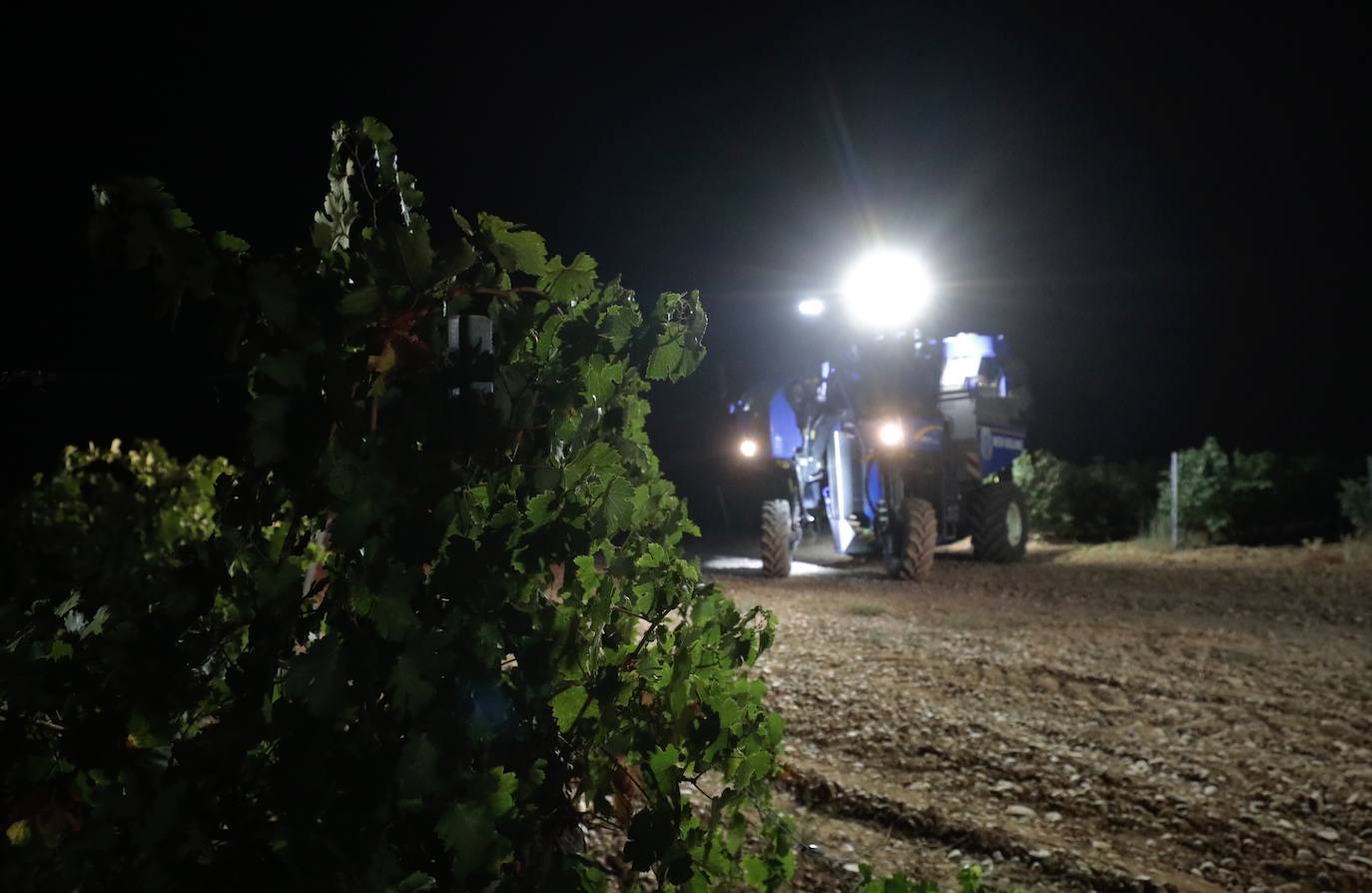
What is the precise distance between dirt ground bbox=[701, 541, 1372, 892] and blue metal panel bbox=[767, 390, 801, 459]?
12.8 ft

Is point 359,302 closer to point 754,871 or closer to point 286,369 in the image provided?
point 286,369

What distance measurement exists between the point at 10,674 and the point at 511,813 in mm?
732

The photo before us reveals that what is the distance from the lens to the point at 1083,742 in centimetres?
445

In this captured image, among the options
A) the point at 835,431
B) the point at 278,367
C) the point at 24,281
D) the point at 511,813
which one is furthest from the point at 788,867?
the point at 835,431

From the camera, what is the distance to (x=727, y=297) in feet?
111

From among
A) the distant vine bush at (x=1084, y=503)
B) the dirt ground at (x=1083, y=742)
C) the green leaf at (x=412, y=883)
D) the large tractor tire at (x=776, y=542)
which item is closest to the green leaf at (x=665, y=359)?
the green leaf at (x=412, y=883)

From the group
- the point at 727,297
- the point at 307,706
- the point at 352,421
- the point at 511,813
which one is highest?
the point at 727,297

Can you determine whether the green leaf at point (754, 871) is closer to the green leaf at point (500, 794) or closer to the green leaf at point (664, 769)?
the green leaf at point (664, 769)

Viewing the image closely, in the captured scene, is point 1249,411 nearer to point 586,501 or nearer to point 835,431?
point 835,431

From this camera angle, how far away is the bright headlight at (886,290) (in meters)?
11.1

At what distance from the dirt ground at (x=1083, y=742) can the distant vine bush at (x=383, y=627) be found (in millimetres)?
1422

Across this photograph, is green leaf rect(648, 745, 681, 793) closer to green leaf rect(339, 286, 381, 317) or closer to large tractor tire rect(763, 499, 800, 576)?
green leaf rect(339, 286, 381, 317)

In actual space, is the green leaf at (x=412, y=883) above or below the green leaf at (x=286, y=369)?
below

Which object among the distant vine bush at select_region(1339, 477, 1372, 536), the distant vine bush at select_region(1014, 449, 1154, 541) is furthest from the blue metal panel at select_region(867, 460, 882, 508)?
the distant vine bush at select_region(1339, 477, 1372, 536)
